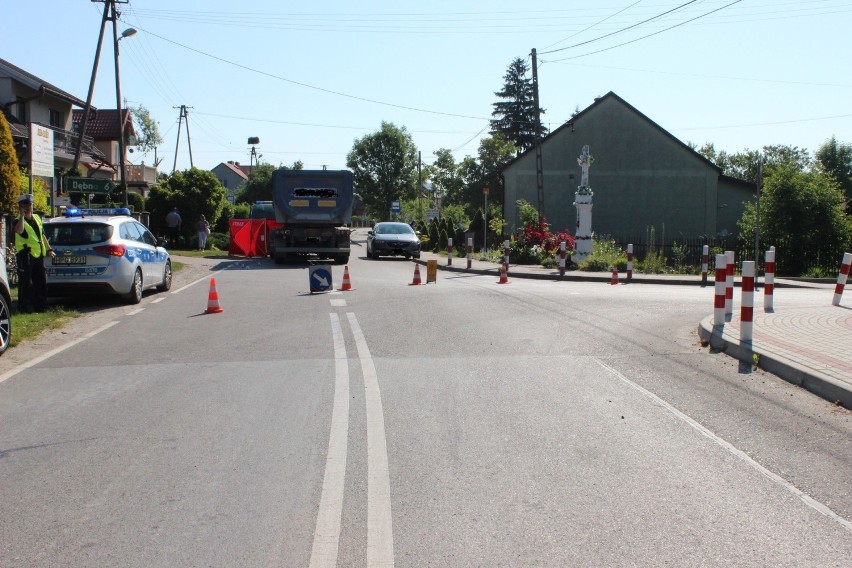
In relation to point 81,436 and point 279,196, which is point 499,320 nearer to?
point 81,436

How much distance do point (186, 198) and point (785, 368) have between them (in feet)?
113

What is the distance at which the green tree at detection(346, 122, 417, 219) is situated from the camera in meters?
107

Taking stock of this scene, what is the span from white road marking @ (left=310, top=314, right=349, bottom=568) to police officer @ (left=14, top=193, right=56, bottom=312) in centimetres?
731

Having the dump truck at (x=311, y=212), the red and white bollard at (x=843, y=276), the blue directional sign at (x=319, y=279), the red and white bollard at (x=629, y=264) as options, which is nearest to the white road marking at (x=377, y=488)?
the red and white bollard at (x=843, y=276)

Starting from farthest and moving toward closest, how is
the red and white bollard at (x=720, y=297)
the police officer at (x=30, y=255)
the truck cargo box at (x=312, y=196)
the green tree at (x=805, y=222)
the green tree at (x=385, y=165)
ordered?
the green tree at (x=385, y=165)
the truck cargo box at (x=312, y=196)
the green tree at (x=805, y=222)
the police officer at (x=30, y=255)
the red and white bollard at (x=720, y=297)

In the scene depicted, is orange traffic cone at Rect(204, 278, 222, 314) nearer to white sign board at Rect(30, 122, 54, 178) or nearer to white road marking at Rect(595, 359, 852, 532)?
white sign board at Rect(30, 122, 54, 178)

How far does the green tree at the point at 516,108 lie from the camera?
75938 mm

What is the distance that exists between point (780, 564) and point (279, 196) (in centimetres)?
2572

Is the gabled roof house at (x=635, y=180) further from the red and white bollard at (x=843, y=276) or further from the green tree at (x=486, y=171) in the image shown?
the red and white bollard at (x=843, y=276)

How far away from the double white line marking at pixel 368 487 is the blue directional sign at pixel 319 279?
378 inches

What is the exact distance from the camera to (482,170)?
256ft

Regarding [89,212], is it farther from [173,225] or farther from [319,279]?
[173,225]

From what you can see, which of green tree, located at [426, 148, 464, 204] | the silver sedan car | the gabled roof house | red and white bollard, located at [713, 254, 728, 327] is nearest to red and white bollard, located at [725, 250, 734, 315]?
red and white bollard, located at [713, 254, 728, 327]

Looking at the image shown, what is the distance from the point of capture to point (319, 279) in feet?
→ 58.5
